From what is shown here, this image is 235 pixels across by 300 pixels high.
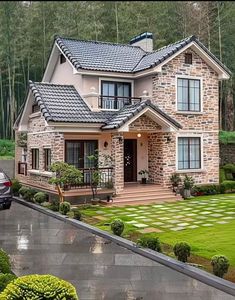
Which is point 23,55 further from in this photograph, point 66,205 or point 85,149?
point 66,205

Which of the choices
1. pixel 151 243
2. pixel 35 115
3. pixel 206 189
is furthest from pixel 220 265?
pixel 35 115

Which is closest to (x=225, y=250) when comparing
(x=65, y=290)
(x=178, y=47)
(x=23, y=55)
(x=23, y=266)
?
(x=23, y=266)

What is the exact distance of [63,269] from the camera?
7762 millimetres

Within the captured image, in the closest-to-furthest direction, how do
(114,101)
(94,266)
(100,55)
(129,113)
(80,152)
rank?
(94,266) < (129,113) < (80,152) < (114,101) < (100,55)

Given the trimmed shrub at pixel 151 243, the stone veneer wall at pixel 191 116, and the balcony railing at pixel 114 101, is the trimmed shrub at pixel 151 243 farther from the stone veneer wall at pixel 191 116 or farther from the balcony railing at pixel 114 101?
the balcony railing at pixel 114 101

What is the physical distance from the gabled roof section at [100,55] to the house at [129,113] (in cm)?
6

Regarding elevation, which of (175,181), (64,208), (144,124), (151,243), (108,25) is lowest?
(151,243)

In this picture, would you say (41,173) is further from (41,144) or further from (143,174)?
(143,174)

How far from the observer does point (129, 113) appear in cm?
1691

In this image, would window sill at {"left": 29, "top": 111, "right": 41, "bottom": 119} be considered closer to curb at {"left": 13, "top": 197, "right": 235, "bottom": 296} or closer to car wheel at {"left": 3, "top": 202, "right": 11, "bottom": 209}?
car wheel at {"left": 3, "top": 202, "right": 11, "bottom": 209}

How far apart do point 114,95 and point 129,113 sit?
282cm

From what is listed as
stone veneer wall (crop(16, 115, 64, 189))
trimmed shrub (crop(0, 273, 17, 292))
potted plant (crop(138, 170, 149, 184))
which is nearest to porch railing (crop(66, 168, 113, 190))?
stone veneer wall (crop(16, 115, 64, 189))

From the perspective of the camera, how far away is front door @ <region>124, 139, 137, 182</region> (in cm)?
1953

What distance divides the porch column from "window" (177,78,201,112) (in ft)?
12.5
